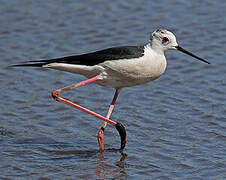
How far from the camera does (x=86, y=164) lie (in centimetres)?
800

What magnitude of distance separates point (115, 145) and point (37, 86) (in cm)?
262

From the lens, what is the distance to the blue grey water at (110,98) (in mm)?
7973

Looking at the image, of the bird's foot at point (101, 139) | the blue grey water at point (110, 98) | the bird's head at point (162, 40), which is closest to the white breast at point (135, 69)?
the bird's head at point (162, 40)

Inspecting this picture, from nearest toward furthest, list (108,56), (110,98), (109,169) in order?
(109,169), (108,56), (110,98)

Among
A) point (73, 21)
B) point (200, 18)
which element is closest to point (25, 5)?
point (73, 21)

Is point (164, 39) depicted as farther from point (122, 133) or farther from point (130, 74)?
point (122, 133)

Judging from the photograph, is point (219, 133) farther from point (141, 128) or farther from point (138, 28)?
point (138, 28)

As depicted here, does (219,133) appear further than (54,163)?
Yes

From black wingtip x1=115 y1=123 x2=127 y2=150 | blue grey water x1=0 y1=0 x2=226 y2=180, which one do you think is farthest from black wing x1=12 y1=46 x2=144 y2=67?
blue grey water x1=0 y1=0 x2=226 y2=180

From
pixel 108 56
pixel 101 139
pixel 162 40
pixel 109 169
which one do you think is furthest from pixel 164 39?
pixel 109 169

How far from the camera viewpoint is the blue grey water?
7.97 metres

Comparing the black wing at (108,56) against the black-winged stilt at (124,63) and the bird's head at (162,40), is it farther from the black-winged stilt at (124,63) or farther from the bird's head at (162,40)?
the bird's head at (162,40)

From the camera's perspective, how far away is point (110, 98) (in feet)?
34.1

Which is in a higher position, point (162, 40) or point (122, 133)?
point (162, 40)
